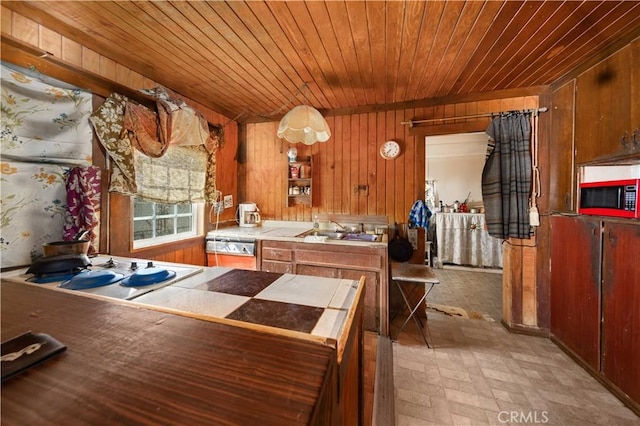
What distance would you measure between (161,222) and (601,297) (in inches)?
147

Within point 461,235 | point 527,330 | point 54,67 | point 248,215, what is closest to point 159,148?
point 54,67

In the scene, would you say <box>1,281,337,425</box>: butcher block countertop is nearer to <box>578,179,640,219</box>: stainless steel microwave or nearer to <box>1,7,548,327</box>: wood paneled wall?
<box>1,7,548,327</box>: wood paneled wall

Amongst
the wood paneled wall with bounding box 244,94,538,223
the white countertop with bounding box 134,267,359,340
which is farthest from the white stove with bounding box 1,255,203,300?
the wood paneled wall with bounding box 244,94,538,223

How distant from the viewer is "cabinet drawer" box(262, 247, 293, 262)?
2.45 meters

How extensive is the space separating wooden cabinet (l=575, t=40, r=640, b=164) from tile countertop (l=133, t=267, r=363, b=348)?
207cm

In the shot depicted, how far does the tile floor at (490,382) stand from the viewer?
1427 millimetres

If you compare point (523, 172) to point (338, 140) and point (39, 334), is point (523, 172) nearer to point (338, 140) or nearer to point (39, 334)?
point (338, 140)

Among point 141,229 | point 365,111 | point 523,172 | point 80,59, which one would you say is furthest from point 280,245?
point 523,172

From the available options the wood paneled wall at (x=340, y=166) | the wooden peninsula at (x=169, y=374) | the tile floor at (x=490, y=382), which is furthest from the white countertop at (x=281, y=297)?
the wood paneled wall at (x=340, y=166)

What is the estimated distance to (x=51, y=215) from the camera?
4.92ft

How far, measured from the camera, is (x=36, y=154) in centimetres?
141

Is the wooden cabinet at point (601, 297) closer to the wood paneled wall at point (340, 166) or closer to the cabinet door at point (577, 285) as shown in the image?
the cabinet door at point (577, 285)

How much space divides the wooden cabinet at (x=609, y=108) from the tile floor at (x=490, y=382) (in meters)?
1.61

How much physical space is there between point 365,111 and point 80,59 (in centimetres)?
248
